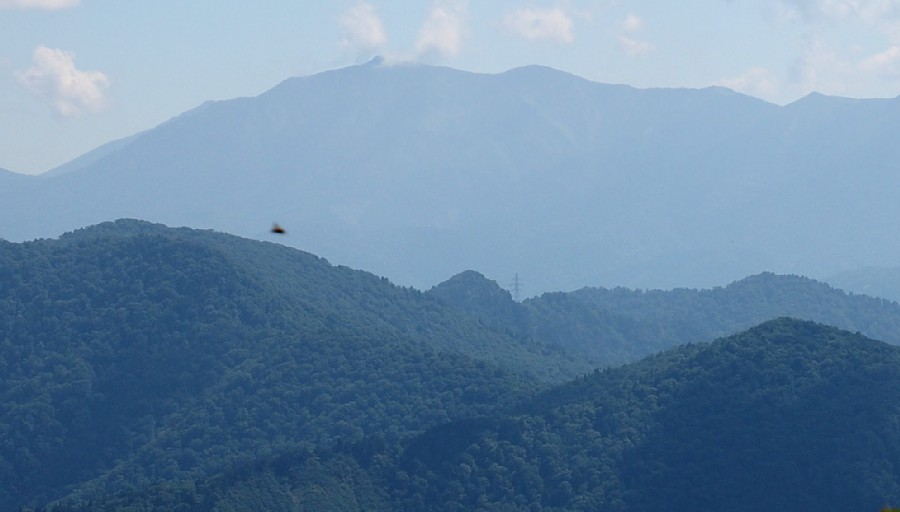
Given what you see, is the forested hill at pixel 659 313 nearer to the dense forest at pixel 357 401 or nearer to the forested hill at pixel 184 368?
the dense forest at pixel 357 401

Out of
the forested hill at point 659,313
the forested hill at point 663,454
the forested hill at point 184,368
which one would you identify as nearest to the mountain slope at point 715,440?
the forested hill at point 663,454

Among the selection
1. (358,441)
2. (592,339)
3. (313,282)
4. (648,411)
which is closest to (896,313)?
(592,339)

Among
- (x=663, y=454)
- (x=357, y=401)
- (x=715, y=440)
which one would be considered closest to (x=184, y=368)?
(x=357, y=401)

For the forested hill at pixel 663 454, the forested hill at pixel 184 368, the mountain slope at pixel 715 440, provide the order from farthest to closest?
the forested hill at pixel 184 368 → the mountain slope at pixel 715 440 → the forested hill at pixel 663 454

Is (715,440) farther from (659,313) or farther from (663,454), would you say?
(659,313)

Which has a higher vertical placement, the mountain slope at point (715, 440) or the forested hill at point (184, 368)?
the forested hill at point (184, 368)


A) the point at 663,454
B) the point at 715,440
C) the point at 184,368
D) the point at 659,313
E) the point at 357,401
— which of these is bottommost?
the point at 663,454

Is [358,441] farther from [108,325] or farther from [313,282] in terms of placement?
[313,282]
